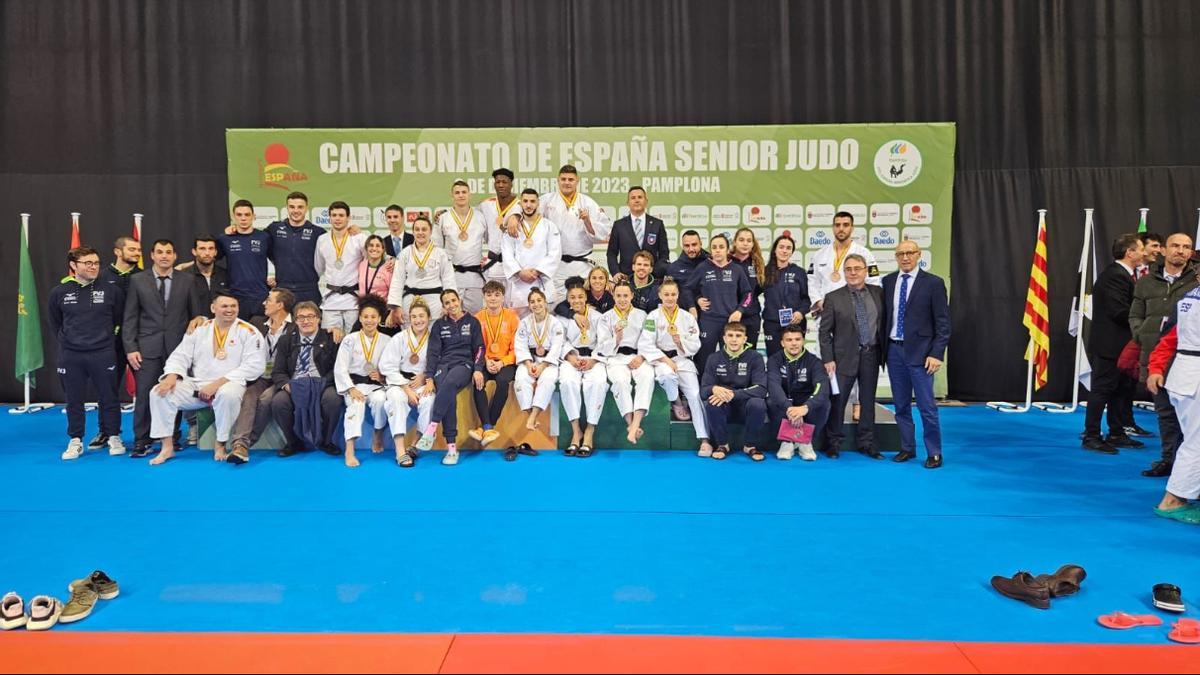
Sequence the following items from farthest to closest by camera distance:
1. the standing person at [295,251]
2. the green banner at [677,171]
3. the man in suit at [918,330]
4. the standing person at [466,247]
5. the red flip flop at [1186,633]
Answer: the green banner at [677,171] < the standing person at [466,247] < the standing person at [295,251] < the man in suit at [918,330] < the red flip flop at [1186,633]

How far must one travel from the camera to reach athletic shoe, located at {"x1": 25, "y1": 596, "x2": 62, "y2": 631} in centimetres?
343

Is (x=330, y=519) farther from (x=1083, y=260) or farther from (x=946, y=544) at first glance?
(x=1083, y=260)

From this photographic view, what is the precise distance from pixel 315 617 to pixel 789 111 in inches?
310

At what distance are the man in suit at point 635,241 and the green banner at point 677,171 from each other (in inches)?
53.6

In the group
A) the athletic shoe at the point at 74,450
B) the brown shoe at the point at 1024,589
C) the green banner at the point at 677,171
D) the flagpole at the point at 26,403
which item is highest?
the green banner at the point at 677,171

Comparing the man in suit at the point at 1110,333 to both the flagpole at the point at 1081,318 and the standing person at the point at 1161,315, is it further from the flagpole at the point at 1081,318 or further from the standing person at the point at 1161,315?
the flagpole at the point at 1081,318

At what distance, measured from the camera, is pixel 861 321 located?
21.9ft

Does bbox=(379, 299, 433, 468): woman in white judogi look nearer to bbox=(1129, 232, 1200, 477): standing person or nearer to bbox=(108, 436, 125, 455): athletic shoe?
Answer: bbox=(108, 436, 125, 455): athletic shoe

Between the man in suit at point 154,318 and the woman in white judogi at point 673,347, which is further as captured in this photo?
the woman in white judogi at point 673,347

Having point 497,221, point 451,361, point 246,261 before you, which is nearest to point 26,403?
point 246,261

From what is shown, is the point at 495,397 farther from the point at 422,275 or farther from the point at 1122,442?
the point at 1122,442

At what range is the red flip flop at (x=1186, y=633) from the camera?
127 inches

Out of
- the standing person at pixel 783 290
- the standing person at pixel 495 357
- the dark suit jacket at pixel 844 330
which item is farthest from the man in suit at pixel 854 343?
the standing person at pixel 495 357

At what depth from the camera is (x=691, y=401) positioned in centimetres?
696
